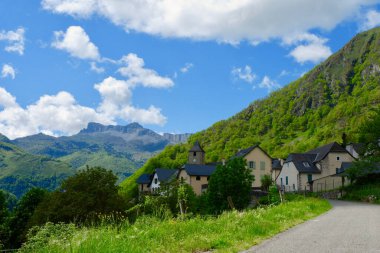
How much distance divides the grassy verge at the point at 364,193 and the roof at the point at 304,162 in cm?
1765

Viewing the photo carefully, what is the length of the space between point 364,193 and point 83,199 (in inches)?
1195

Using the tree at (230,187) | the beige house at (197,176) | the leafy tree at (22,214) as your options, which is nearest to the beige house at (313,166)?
the beige house at (197,176)

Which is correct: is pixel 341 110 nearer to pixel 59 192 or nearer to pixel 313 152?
pixel 313 152

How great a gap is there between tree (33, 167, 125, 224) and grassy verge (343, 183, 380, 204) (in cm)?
2590

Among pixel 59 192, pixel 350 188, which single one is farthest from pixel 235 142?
pixel 59 192

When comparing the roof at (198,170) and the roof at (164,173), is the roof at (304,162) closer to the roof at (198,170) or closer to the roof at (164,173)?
the roof at (198,170)

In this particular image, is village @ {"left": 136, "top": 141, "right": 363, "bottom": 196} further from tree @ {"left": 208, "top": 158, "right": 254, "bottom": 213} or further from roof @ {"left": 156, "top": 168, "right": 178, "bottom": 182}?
tree @ {"left": 208, "top": 158, "right": 254, "bottom": 213}

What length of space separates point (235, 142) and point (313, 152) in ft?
345

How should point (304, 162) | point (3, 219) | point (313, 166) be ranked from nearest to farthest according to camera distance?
point (3, 219) < point (313, 166) < point (304, 162)

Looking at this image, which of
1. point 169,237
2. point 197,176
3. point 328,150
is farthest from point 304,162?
point 169,237

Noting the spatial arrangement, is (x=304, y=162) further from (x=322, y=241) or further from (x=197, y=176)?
(x=322, y=241)

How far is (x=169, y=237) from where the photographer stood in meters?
9.16

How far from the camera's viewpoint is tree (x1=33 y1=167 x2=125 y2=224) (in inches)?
1406

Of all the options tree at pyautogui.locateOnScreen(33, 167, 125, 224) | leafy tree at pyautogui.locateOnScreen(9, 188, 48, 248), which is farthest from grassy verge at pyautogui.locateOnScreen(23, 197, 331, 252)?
leafy tree at pyautogui.locateOnScreen(9, 188, 48, 248)
